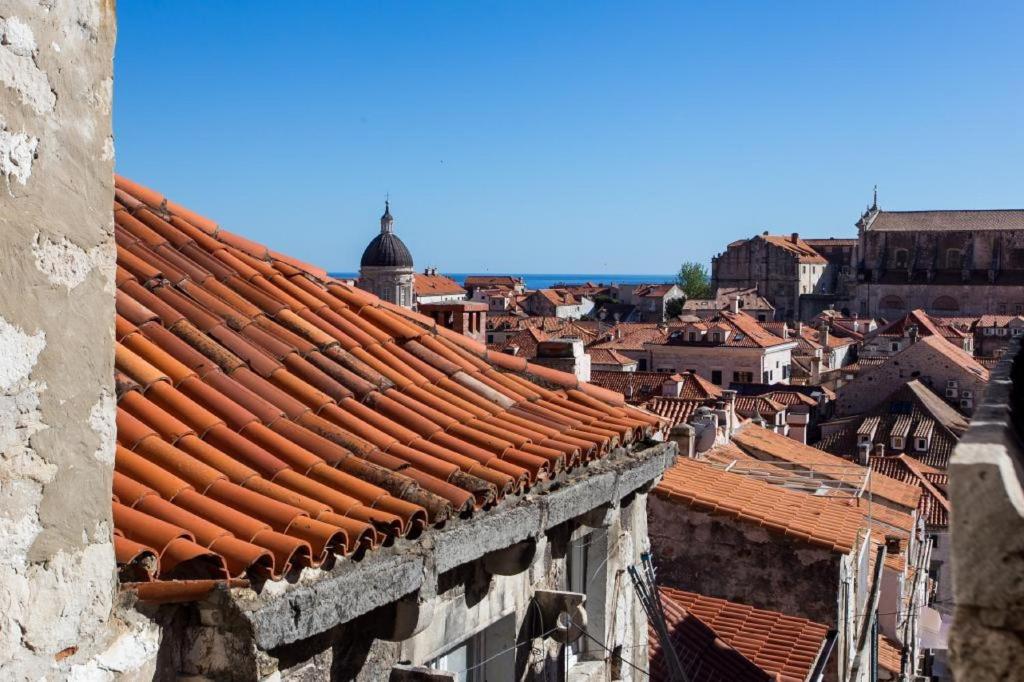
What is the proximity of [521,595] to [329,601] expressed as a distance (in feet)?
6.40

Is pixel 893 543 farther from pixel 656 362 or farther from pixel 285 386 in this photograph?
pixel 656 362

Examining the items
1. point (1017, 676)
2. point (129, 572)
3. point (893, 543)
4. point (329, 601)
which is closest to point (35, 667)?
point (129, 572)

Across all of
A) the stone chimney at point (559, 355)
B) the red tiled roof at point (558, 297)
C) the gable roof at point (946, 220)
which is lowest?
the red tiled roof at point (558, 297)

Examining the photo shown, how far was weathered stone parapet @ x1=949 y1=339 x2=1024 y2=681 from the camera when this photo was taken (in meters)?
1.29

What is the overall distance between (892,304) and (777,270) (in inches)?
428

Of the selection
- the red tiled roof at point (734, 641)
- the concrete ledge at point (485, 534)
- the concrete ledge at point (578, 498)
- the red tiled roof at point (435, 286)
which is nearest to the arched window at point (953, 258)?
the red tiled roof at point (435, 286)

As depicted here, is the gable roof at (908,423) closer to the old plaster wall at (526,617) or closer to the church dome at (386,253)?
the church dome at (386,253)

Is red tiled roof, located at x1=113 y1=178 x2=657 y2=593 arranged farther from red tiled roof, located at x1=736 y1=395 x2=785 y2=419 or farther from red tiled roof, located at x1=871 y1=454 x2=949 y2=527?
red tiled roof, located at x1=736 y1=395 x2=785 y2=419

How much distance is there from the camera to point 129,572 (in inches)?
112

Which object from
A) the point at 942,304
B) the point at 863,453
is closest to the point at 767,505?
the point at 863,453

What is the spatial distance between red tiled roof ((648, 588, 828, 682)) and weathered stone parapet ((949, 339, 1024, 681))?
299 inches

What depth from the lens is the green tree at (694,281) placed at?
11319 centimetres

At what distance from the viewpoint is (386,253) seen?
172 feet

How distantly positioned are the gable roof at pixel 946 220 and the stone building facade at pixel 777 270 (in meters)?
6.73
